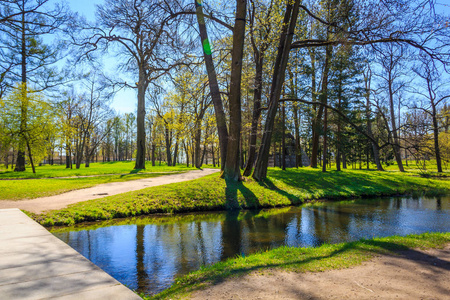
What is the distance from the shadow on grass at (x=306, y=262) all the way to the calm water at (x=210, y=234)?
788mm

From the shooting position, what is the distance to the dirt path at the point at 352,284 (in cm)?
335

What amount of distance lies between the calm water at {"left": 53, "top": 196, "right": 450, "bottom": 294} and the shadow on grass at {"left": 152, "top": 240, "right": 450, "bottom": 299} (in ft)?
2.58

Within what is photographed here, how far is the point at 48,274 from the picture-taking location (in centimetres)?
329

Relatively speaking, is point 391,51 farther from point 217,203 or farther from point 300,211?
point 217,203

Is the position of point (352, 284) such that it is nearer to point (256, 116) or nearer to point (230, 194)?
point (230, 194)

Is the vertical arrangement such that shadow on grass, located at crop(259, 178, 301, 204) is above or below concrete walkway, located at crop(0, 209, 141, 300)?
below

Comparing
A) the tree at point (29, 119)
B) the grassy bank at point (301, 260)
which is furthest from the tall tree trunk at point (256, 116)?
the tree at point (29, 119)

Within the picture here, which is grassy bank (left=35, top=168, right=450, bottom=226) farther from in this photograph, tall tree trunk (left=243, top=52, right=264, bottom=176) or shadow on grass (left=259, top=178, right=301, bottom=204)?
tall tree trunk (left=243, top=52, right=264, bottom=176)

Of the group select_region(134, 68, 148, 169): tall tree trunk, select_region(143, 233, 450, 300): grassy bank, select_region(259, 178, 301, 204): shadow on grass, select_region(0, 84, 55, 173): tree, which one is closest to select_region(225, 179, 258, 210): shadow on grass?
select_region(259, 178, 301, 204): shadow on grass

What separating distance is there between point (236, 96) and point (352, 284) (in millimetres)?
10966

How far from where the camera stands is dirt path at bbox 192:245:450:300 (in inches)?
132

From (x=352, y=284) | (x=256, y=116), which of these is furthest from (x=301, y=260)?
(x=256, y=116)

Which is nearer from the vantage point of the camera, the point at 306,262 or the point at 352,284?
the point at 352,284

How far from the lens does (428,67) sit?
7211 millimetres
